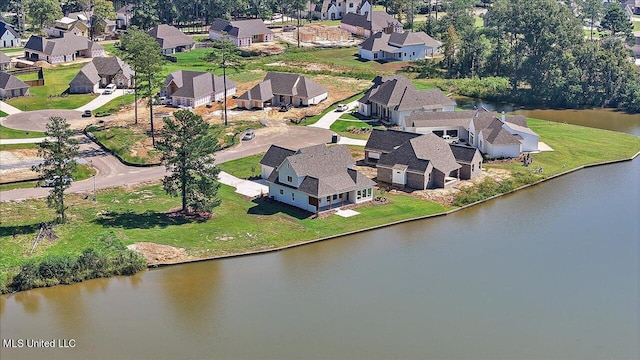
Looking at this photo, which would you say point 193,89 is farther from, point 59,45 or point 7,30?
point 7,30

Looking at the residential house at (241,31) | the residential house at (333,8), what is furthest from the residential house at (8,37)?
the residential house at (333,8)

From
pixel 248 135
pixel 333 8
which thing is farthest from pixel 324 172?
pixel 333 8

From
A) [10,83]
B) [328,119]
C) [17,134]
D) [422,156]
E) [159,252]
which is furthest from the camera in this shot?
[10,83]

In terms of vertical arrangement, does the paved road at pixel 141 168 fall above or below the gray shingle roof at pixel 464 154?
below

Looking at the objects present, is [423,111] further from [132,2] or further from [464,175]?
[132,2]

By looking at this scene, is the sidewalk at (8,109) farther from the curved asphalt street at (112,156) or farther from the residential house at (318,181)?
the residential house at (318,181)
